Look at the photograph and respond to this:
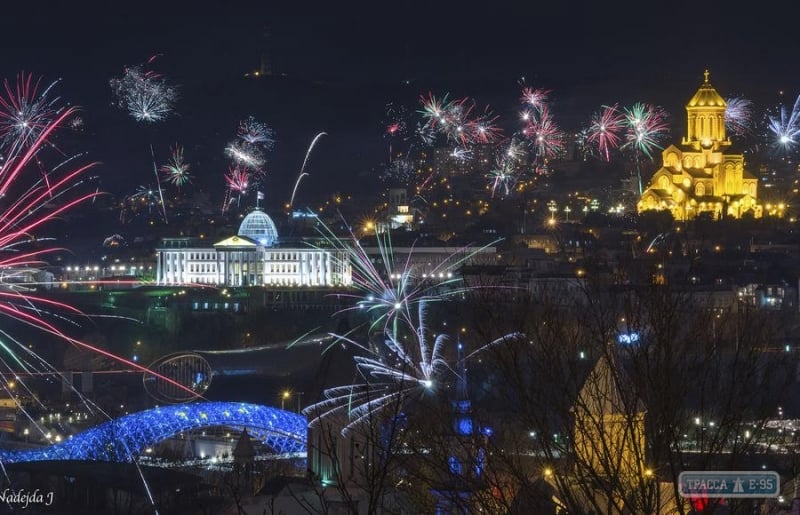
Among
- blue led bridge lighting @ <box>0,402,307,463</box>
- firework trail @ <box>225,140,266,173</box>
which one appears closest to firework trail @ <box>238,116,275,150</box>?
firework trail @ <box>225,140,266,173</box>

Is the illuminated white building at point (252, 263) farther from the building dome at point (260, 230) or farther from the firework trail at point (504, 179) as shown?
the firework trail at point (504, 179)

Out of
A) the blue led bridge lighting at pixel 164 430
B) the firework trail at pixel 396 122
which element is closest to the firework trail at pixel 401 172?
the firework trail at pixel 396 122

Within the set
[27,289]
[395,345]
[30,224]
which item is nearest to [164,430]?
[395,345]

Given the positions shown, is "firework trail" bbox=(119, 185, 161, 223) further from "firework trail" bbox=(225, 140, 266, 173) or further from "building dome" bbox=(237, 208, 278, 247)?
"building dome" bbox=(237, 208, 278, 247)

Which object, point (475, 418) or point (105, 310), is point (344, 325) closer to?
point (105, 310)

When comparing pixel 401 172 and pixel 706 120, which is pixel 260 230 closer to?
pixel 706 120
